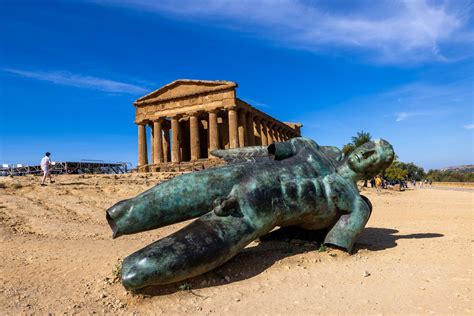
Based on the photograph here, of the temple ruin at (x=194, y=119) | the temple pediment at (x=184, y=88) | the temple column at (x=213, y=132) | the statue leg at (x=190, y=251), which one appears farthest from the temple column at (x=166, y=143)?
the statue leg at (x=190, y=251)

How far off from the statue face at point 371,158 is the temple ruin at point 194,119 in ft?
70.2

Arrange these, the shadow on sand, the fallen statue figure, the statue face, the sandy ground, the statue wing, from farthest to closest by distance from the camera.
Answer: the statue wing
the statue face
the shadow on sand
the fallen statue figure
the sandy ground

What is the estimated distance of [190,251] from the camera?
314cm

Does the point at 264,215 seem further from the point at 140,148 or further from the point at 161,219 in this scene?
the point at 140,148

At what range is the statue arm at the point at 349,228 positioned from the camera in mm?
4215

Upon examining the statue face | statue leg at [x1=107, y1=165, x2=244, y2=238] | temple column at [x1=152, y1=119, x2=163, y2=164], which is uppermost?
temple column at [x1=152, y1=119, x2=163, y2=164]

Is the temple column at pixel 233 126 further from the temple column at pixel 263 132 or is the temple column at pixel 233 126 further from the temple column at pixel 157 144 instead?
the temple column at pixel 263 132

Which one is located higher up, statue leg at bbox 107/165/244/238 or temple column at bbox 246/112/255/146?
temple column at bbox 246/112/255/146

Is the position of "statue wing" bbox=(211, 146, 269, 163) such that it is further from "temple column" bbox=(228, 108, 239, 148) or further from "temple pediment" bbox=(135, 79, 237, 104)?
"temple pediment" bbox=(135, 79, 237, 104)

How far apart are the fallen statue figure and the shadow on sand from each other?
0.72 feet

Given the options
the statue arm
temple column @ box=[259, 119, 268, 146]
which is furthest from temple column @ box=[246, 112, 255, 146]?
the statue arm

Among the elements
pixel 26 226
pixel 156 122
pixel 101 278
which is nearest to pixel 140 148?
pixel 156 122

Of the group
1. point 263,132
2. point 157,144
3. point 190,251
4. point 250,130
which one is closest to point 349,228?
point 190,251

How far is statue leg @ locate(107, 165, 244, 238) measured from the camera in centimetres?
342
